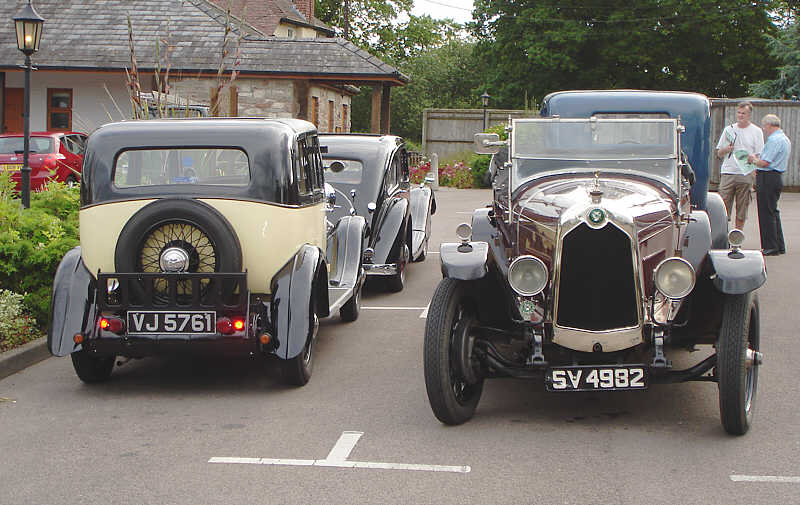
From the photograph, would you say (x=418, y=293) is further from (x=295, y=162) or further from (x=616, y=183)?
(x=616, y=183)

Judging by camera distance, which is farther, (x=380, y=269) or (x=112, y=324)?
(x=380, y=269)

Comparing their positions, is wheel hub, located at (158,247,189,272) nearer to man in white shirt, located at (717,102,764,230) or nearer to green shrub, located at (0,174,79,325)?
green shrub, located at (0,174,79,325)

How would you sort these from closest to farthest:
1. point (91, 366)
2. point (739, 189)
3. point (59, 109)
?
1. point (91, 366)
2. point (739, 189)
3. point (59, 109)

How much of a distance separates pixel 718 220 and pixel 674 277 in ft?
11.6

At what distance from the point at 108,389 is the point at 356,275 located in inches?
106

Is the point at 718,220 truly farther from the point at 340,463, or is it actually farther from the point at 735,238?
the point at 340,463

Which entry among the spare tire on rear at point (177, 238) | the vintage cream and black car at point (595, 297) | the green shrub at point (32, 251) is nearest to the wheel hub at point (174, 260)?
the spare tire on rear at point (177, 238)

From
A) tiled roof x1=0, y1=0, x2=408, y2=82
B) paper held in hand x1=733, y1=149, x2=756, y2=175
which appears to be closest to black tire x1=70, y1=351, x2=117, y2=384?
paper held in hand x1=733, y1=149, x2=756, y2=175

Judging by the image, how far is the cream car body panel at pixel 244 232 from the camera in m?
6.31

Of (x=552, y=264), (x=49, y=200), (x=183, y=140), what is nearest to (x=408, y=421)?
(x=552, y=264)

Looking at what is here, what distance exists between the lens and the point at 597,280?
5164mm

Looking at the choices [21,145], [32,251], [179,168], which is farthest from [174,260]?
[21,145]

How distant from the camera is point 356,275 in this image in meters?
8.47

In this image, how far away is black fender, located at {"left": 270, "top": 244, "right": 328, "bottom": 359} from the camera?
6086mm
